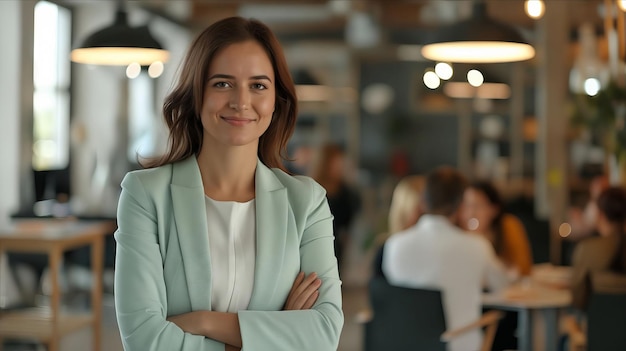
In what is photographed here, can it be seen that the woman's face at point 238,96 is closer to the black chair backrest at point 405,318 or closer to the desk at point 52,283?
the black chair backrest at point 405,318

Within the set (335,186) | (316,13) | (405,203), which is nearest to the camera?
(405,203)

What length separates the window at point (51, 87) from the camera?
10.7 metres

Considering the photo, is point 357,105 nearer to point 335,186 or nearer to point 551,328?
point 335,186

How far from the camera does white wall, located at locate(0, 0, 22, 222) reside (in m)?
8.80

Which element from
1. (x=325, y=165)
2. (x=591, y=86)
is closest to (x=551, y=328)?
(x=591, y=86)

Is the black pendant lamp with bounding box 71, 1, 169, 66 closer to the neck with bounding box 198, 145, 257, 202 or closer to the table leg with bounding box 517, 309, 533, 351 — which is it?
the table leg with bounding box 517, 309, 533, 351

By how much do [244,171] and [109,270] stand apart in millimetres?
6835

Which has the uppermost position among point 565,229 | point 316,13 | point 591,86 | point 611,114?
point 316,13

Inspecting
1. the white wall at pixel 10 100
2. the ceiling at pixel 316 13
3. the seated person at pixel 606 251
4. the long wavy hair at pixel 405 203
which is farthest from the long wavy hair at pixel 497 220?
the ceiling at pixel 316 13

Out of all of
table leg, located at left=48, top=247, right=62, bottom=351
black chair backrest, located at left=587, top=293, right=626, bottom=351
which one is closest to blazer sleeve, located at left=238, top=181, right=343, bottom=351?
black chair backrest, located at left=587, top=293, right=626, bottom=351

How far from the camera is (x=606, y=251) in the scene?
192 inches

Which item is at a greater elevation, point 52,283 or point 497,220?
point 497,220

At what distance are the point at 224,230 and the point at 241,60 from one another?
39 cm

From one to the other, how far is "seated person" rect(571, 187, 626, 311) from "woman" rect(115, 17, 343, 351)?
120 inches
